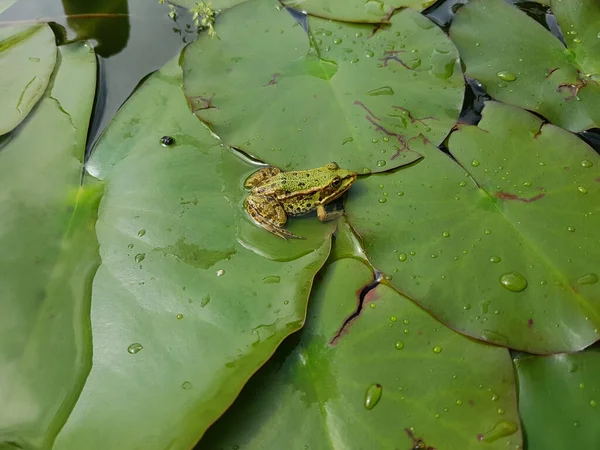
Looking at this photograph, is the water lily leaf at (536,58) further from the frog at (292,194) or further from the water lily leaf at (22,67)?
the water lily leaf at (22,67)

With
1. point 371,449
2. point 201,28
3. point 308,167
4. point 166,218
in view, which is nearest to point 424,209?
point 308,167

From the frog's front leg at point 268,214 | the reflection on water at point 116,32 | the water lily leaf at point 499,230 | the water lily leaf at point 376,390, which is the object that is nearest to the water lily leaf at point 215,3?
the reflection on water at point 116,32

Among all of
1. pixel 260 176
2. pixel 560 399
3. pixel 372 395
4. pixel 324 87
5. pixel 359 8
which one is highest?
pixel 359 8

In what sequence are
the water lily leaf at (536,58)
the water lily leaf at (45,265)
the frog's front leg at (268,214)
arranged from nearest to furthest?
the water lily leaf at (45,265)
the frog's front leg at (268,214)
the water lily leaf at (536,58)

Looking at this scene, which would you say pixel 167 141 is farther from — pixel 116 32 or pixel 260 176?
pixel 116 32


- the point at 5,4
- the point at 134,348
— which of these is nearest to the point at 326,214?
the point at 134,348

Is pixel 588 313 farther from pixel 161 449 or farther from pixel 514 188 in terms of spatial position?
pixel 161 449
